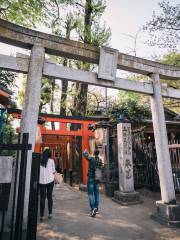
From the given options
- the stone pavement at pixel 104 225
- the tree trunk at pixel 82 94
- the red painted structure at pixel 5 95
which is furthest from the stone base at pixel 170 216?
the tree trunk at pixel 82 94

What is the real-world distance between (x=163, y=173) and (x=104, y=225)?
210 cm

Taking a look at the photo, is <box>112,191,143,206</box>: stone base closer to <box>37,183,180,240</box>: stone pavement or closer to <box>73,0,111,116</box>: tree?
<box>37,183,180,240</box>: stone pavement

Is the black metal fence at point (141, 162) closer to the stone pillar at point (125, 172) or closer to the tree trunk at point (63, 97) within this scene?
the stone pillar at point (125, 172)

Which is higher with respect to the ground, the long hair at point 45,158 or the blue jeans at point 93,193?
the long hair at point 45,158

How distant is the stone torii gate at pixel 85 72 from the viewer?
4.71m

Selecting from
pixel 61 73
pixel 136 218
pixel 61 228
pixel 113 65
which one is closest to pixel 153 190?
pixel 136 218

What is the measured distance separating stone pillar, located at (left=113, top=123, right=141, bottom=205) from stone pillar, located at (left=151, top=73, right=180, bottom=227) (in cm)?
183

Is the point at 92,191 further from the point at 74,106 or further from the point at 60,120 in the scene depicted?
the point at 74,106

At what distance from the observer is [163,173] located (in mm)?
5910

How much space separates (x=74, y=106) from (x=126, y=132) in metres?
5.77

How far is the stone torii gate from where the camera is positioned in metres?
4.71

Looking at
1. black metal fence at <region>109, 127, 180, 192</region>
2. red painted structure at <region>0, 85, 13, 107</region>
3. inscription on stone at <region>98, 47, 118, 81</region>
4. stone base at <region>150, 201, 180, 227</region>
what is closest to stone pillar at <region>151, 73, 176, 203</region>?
stone base at <region>150, 201, 180, 227</region>

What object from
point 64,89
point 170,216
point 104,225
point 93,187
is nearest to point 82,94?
point 64,89

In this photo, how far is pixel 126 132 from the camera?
28.9 ft
